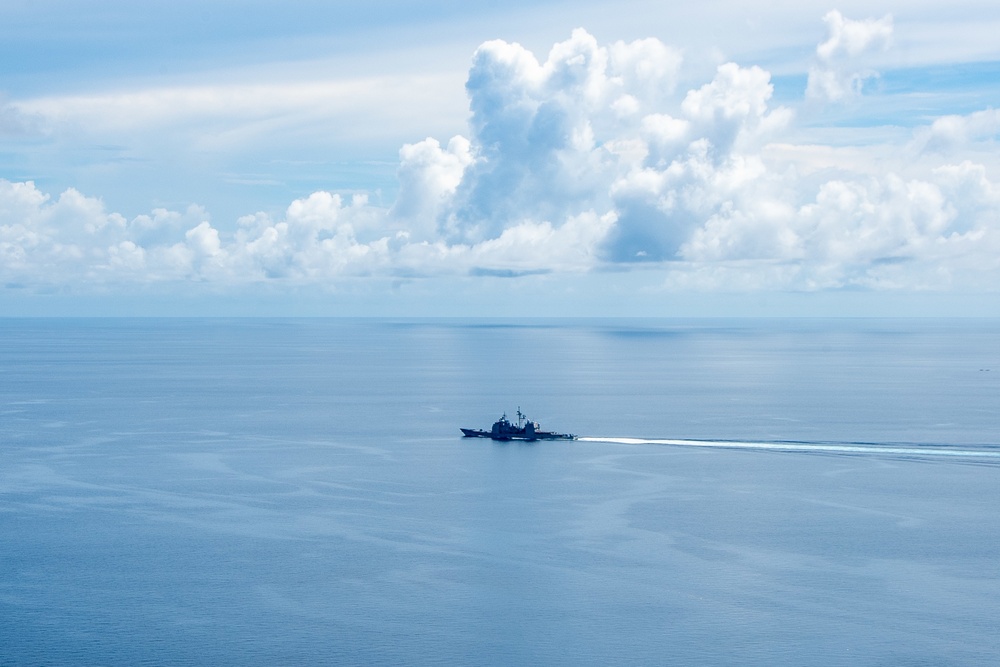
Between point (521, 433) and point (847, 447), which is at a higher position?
point (847, 447)

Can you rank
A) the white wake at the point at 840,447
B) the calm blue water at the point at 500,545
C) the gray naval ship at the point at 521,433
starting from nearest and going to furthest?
the calm blue water at the point at 500,545
the white wake at the point at 840,447
the gray naval ship at the point at 521,433

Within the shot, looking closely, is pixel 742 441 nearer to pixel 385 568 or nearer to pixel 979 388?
pixel 385 568

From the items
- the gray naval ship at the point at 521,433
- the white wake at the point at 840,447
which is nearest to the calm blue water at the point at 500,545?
the white wake at the point at 840,447

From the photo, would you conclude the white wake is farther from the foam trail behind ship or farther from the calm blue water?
the calm blue water

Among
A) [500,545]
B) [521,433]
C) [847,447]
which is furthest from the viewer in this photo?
[521,433]

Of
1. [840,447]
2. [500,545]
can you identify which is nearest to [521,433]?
[840,447]

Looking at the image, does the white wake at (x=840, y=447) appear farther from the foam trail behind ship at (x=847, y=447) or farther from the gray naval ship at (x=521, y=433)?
the gray naval ship at (x=521, y=433)

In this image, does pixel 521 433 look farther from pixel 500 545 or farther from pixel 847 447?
pixel 500 545

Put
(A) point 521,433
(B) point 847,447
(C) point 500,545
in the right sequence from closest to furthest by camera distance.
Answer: (C) point 500,545 < (B) point 847,447 < (A) point 521,433

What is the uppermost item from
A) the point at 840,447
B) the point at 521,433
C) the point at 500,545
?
the point at 840,447
